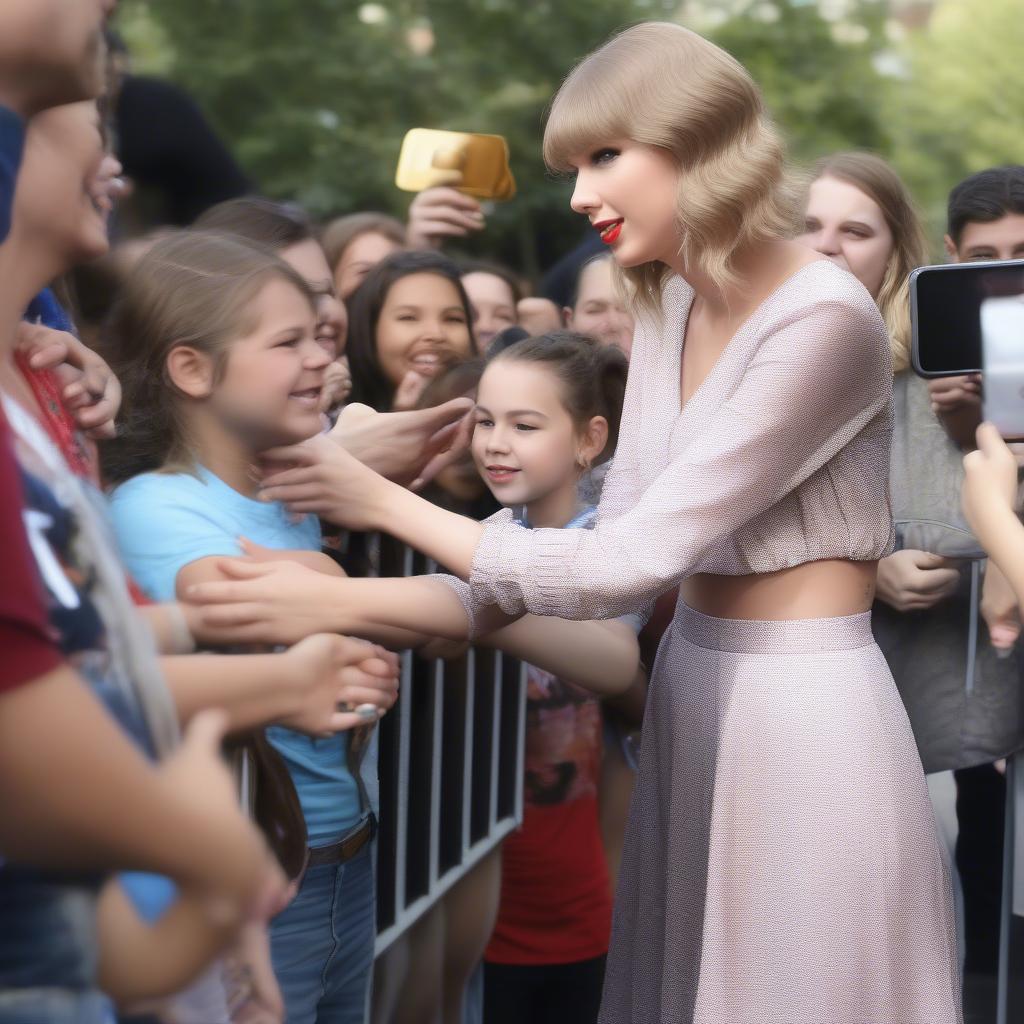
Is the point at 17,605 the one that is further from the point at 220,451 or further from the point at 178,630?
the point at 220,451

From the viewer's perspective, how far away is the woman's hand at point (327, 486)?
2051mm

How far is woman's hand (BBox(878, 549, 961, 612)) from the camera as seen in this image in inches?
121

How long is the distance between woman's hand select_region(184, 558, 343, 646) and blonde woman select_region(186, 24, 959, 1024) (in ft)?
0.40

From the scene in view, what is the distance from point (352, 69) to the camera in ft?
55.9

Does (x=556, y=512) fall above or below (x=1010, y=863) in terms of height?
above

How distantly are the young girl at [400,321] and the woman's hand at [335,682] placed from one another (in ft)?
6.98

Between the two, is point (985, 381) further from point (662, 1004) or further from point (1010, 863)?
point (1010, 863)

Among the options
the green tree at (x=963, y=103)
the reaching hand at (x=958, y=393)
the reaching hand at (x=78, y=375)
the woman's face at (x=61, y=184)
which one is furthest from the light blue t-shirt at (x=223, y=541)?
Answer: the green tree at (x=963, y=103)

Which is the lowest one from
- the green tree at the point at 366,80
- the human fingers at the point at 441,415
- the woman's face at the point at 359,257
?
the human fingers at the point at 441,415

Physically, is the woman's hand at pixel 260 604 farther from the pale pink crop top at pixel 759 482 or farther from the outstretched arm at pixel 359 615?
the pale pink crop top at pixel 759 482

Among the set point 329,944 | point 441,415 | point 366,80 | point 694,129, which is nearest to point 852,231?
point 694,129

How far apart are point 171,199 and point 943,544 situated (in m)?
2.82

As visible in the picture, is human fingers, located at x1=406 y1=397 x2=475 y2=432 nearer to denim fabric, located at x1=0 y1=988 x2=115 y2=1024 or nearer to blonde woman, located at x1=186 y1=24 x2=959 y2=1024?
blonde woman, located at x1=186 y1=24 x2=959 y2=1024

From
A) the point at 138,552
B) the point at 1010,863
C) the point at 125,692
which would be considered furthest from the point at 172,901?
the point at 1010,863
